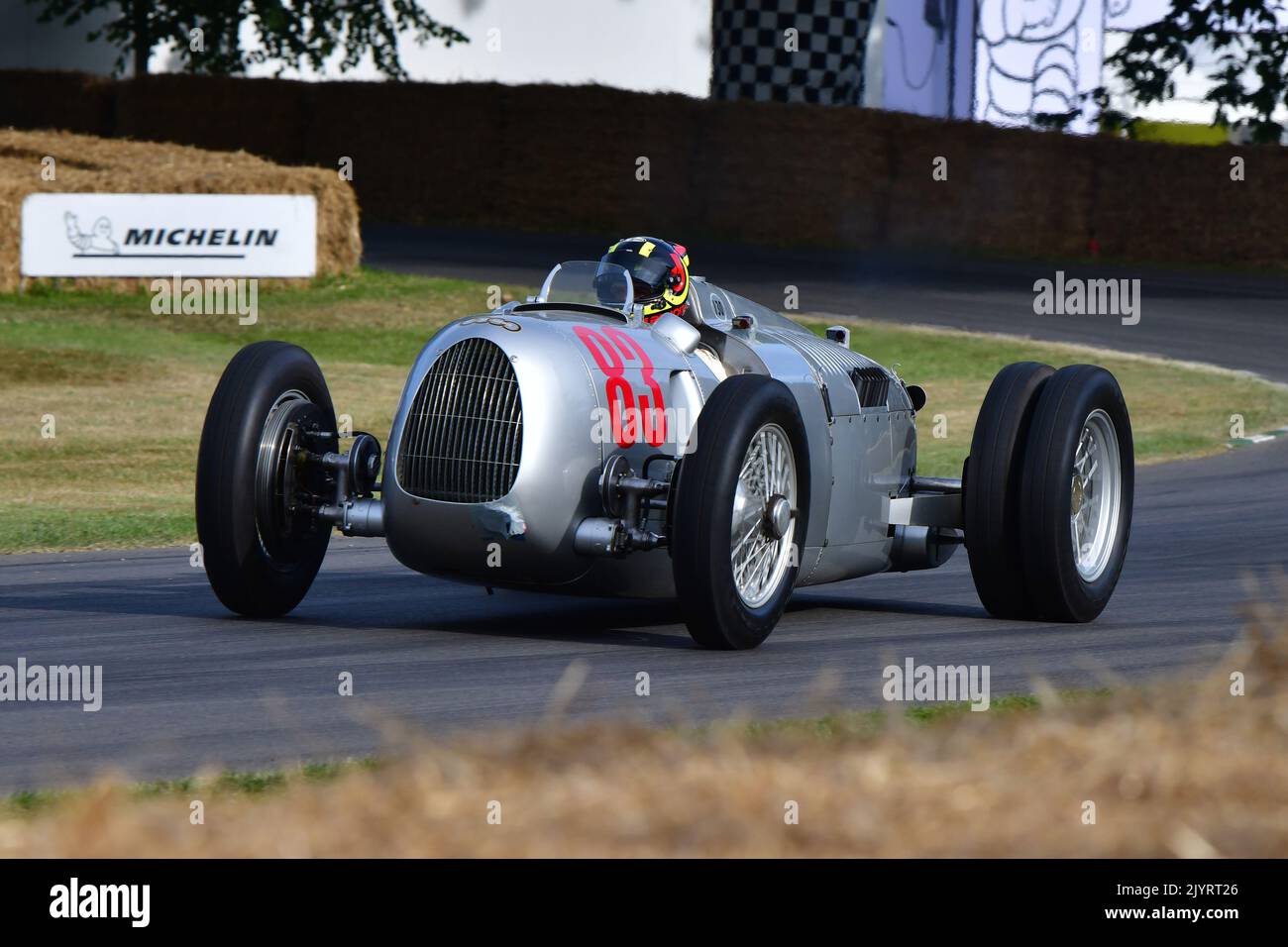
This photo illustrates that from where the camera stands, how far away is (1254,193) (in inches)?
1083

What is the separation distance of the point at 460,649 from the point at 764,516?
1.18 meters

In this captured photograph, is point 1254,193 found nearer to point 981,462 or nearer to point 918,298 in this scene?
point 918,298

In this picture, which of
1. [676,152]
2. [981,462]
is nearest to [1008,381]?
[981,462]

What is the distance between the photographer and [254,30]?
116 feet

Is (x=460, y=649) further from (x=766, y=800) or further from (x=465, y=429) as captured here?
(x=766, y=800)

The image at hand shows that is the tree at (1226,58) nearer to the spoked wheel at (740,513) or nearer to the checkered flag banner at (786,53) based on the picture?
the checkered flag banner at (786,53)

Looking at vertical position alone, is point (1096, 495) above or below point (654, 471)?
below

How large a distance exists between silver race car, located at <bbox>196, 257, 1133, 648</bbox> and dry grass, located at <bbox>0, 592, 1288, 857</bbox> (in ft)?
6.16

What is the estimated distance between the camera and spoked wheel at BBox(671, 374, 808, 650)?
264 inches

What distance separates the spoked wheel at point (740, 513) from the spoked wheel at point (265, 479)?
1.63 metres

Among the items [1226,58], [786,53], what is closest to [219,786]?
[1226,58]

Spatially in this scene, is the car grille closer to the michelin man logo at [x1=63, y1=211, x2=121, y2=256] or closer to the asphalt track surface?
the asphalt track surface

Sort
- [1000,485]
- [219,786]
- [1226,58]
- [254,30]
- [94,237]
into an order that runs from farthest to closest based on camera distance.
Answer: [254,30], [1226,58], [94,237], [1000,485], [219,786]

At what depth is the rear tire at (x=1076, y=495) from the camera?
771 centimetres
